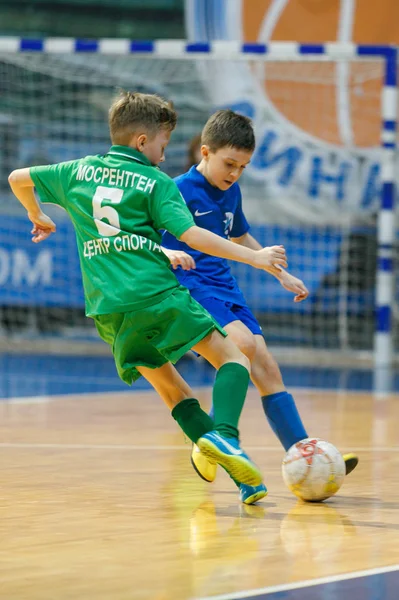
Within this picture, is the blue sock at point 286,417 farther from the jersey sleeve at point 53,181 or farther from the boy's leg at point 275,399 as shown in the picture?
the jersey sleeve at point 53,181

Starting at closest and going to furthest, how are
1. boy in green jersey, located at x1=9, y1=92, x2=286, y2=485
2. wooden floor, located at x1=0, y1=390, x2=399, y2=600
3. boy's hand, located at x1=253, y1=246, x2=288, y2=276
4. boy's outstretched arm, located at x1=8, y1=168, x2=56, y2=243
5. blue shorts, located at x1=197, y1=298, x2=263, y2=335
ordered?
1. wooden floor, located at x1=0, y1=390, x2=399, y2=600
2. boy's hand, located at x1=253, y1=246, x2=288, y2=276
3. boy in green jersey, located at x1=9, y1=92, x2=286, y2=485
4. boy's outstretched arm, located at x1=8, y1=168, x2=56, y2=243
5. blue shorts, located at x1=197, y1=298, x2=263, y2=335

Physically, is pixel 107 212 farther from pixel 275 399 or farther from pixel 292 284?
pixel 275 399

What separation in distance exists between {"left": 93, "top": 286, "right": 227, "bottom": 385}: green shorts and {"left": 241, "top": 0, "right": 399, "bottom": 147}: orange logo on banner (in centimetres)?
658

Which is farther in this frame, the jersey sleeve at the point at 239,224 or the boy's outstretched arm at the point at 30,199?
the jersey sleeve at the point at 239,224

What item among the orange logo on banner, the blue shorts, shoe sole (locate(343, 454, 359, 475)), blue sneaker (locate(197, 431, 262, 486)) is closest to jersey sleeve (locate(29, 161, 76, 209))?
the blue shorts

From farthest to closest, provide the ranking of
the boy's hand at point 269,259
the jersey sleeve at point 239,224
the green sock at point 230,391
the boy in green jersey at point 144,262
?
the jersey sleeve at point 239,224 → the green sock at point 230,391 → the boy in green jersey at point 144,262 → the boy's hand at point 269,259

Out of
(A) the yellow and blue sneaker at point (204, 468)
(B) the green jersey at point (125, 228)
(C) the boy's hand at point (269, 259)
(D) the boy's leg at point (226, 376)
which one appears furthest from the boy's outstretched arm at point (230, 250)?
(A) the yellow and blue sneaker at point (204, 468)

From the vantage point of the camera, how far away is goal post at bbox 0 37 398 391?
10.5 metres

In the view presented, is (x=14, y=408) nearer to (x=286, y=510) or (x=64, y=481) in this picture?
(x=64, y=481)

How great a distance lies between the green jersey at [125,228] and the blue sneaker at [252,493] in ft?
2.40

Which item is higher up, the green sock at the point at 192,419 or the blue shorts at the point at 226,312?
the blue shorts at the point at 226,312

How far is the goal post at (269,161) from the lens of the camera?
10.5m

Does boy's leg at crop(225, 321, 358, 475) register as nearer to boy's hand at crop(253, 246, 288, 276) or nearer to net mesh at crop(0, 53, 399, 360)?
boy's hand at crop(253, 246, 288, 276)

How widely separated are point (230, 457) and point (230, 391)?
34cm
